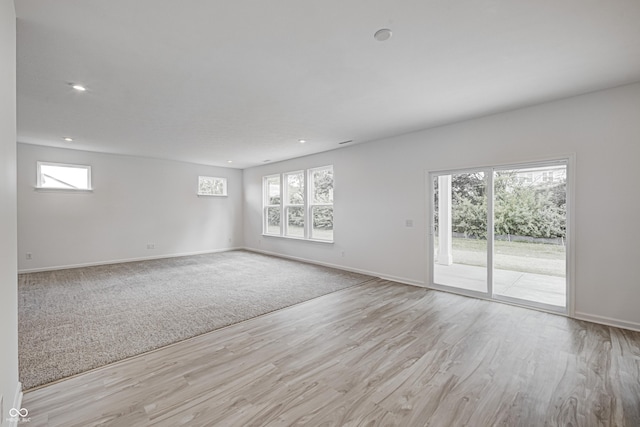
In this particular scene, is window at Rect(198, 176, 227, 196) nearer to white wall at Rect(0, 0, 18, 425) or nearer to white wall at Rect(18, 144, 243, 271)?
white wall at Rect(18, 144, 243, 271)

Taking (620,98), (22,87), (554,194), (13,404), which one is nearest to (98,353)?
(13,404)

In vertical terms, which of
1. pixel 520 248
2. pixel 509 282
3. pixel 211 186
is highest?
pixel 211 186

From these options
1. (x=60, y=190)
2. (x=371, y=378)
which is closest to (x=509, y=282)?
(x=371, y=378)

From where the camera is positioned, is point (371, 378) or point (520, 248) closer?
point (371, 378)

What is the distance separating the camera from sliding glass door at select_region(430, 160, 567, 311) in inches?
136

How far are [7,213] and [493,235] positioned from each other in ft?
16.0

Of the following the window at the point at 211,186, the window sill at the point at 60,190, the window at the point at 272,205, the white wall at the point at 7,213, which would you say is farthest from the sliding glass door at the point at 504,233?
the window sill at the point at 60,190

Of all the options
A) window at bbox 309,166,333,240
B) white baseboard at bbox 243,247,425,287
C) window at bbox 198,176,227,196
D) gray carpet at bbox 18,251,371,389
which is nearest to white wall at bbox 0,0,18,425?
gray carpet at bbox 18,251,371,389

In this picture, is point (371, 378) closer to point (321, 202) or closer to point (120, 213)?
point (321, 202)

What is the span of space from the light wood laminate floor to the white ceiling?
2.63 m

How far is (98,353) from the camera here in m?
2.44

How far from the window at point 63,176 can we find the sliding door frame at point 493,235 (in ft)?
23.7

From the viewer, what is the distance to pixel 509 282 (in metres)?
3.91

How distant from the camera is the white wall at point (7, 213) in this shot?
55.0 inches
